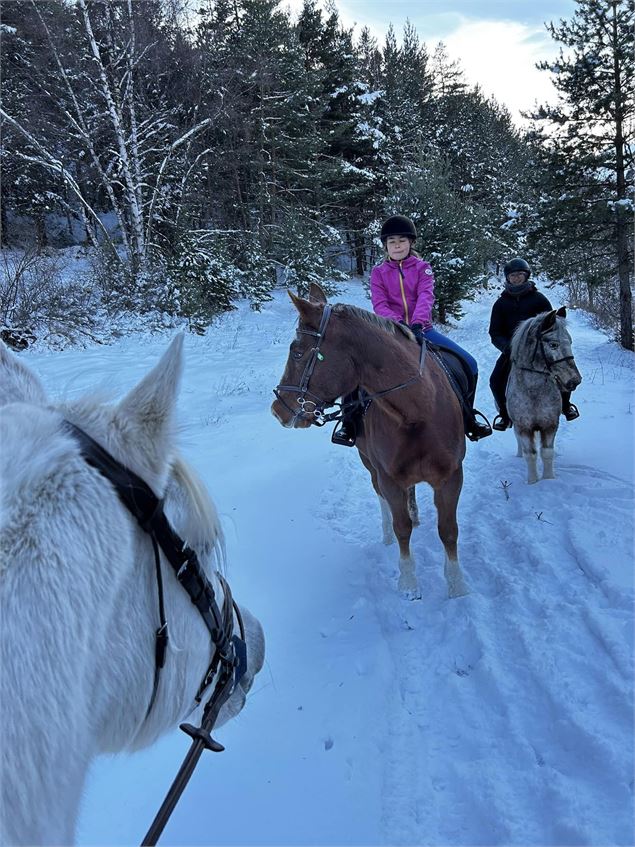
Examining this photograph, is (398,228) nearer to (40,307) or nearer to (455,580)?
(455,580)

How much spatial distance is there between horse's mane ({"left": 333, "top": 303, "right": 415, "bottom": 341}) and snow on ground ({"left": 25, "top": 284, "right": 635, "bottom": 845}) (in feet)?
5.65

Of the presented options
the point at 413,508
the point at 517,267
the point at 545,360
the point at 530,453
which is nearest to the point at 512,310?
the point at 517,267

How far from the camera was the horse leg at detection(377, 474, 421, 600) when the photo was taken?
3729 millimetres

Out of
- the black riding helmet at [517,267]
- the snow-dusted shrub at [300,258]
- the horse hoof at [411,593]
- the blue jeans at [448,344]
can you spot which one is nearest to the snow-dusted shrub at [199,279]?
the snow-dusted shrub at [300,258]

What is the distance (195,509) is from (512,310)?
245 inches

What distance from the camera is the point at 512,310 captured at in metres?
6.26

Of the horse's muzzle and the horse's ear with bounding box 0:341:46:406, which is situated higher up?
the horse's ear with bounding box 0:341:46:406

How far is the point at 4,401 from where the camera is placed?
1125 mm

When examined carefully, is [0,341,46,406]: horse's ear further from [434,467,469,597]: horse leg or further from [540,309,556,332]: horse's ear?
[540,309,556,332]: horse's ear

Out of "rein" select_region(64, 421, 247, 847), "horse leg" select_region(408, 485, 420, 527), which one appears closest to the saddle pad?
→ "horse leg" select_region(408, 485, 420, 527)

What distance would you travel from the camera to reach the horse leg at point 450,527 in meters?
3.68

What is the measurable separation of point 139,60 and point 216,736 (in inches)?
801

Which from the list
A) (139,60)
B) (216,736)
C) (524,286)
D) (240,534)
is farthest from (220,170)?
(216,736)

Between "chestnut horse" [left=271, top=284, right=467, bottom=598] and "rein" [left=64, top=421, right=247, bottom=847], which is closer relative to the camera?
"rein" [left=64, top=421, right=247, bottom=847]
